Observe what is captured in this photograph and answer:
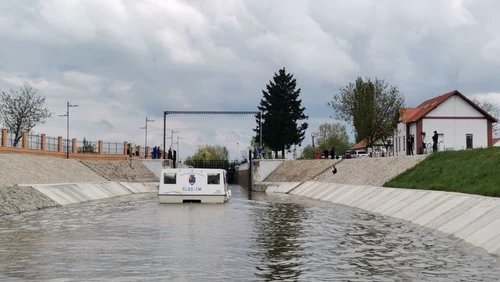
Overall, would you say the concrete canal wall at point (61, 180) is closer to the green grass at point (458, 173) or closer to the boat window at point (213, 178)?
the boat window at point (213, 178)

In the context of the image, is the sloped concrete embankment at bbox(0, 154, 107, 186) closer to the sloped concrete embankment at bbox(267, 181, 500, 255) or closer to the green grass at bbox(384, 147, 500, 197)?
the sloped concrete embankment at bbox(267, 181, 500, 255)

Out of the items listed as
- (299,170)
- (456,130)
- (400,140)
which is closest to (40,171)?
(299,170)


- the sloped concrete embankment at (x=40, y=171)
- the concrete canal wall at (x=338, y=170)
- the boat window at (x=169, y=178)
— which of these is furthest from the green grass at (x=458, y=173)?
the sloped concrete embankment at (x=40, y=171)

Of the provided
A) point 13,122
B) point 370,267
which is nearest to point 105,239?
point 370,267

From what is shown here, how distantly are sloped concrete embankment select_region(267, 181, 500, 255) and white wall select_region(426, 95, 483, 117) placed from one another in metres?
33.1

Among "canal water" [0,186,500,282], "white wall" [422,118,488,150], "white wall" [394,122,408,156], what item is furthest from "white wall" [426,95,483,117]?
A: "canal water" [0,186,500,282]

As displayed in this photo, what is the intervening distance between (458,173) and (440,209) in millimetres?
10004

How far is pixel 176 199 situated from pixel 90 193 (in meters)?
11.5

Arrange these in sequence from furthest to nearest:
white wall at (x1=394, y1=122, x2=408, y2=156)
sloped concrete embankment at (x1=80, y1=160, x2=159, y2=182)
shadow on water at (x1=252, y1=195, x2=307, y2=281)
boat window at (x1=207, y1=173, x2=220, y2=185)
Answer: white wall at (x1=394, y1=122, x2=408, y2=156), sloped concrete embankment at (x1=80, y1=160, x2=159, y2=182), boat window at (x1=207, y1=173, x2=220, y2=185), shadow on water at (x1=252, y1=195, x2=307, y2=281)

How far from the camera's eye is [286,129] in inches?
4301

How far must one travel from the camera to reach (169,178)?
46.6 m

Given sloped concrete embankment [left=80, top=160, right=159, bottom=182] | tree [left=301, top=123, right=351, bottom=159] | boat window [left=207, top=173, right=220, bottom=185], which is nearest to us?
boat window [left=207, top=173, right=220, bottom=185]

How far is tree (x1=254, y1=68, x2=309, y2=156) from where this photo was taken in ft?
359

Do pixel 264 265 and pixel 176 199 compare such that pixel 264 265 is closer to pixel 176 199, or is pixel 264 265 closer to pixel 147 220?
pixel 147 220
